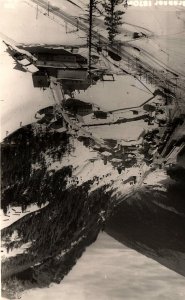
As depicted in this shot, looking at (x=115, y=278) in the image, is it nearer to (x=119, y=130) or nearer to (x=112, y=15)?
(x=119, y=130)

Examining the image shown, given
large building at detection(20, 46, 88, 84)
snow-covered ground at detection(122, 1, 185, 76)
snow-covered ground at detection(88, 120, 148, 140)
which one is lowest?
snow-covered ground at detection(88, 120, 148, 140)

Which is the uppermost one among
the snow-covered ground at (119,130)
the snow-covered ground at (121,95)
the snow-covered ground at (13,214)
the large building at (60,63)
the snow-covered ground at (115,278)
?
the large building at (60,63)

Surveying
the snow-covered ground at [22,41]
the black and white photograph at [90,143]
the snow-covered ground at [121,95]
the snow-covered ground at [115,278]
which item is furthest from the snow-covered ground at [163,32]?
the snow-covered ground at [115,278]

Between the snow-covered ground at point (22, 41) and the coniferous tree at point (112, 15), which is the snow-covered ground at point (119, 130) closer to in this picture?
the snow-covered ground at point (22, 41)

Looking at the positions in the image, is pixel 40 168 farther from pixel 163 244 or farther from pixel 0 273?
pixel 163 244

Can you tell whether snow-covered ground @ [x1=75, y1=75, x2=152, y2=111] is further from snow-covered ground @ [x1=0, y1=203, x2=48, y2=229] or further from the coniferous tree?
snow-covered ground @ [x1=0, y1=203, x2=48, y2=229]

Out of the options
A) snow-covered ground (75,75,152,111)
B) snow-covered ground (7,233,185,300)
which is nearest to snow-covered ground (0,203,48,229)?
snow-covered ground (7,233,185,300)

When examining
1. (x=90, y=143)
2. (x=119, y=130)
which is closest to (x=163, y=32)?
(x=119, y=130)

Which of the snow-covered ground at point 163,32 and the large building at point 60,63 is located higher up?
the snow-covered ground at point 163,32
